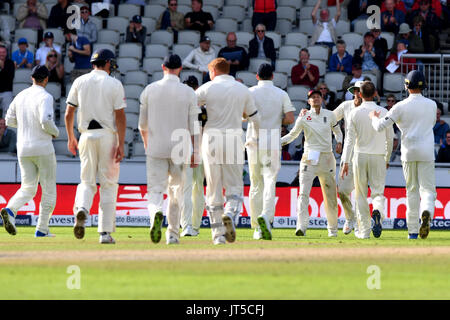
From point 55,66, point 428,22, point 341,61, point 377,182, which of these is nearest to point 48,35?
point 55,66

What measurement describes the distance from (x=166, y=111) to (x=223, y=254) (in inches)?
87.3

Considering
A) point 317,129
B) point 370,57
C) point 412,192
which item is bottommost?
point 412,192

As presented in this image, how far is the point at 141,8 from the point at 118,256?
1770cm

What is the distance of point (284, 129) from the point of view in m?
22.9

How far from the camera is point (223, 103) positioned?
14211 mm

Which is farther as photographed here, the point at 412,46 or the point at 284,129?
the point at 412,46

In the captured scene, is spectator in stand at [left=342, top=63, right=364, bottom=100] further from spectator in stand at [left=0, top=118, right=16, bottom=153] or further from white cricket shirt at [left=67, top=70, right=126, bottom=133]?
white cricket shirt at [left=67, top=70, right=126, bottom=133]

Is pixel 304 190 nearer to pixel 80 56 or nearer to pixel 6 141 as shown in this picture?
pixel 6 141

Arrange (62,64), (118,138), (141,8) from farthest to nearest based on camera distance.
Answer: (141,8), (62,64), (118,138)

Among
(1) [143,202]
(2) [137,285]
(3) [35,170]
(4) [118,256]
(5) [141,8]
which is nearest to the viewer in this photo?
(2) [137,285]

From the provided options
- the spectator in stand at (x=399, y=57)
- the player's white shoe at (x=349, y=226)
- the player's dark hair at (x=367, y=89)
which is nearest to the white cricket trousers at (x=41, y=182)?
the player's dark hair at (x=367, y=89)
